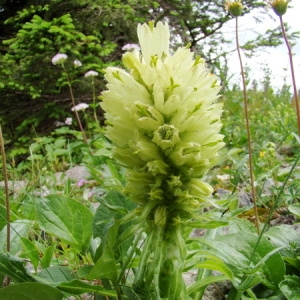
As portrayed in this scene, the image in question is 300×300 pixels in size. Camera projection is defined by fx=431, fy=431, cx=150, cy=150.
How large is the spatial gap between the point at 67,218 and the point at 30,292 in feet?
1.06

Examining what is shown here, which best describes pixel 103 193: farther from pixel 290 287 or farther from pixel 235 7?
pixel 290 287

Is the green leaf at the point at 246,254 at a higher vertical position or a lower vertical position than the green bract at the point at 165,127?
lower

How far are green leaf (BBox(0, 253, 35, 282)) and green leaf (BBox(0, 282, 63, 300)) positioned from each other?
0.08 metres

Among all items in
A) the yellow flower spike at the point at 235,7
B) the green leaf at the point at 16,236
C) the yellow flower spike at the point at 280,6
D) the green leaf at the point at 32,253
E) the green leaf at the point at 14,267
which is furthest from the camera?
the yellow flower spike at the point at 235,7

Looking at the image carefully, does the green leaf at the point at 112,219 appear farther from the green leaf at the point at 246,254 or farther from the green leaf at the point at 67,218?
the green leaf at the point at 246,254

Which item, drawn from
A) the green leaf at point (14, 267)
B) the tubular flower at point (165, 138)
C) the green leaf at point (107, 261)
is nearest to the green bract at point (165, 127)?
the tubular flower at point (165, 138)

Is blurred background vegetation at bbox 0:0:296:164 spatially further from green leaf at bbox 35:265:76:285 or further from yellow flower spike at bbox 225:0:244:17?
green leaf at bbox 35:265:76:285

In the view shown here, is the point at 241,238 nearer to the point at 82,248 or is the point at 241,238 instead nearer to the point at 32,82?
the point at 82,248

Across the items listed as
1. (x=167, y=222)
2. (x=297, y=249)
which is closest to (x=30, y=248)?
(x=167, y=222)

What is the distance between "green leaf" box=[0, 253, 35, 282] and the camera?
1234 millimetres

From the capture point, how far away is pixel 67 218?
145cm

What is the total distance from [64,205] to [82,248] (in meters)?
0.16

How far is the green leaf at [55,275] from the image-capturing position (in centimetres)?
127

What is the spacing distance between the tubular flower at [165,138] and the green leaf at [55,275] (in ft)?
0.89
